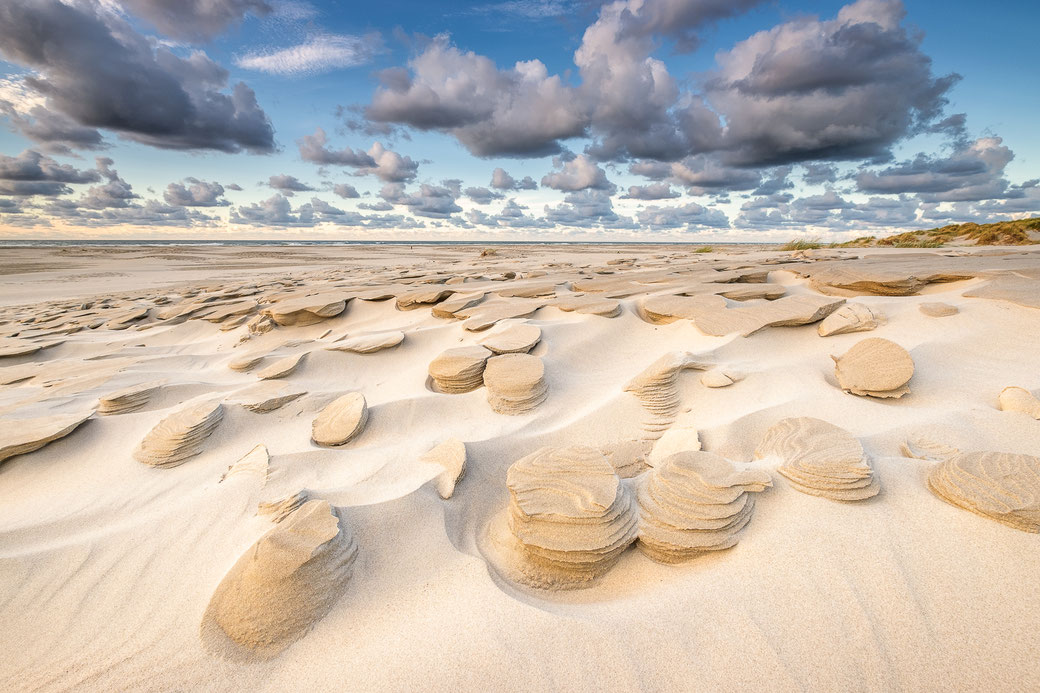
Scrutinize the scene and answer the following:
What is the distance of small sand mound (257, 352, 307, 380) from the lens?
2.61m

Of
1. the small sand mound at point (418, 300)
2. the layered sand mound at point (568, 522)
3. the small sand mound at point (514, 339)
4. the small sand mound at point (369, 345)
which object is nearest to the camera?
the layered sand mound at point (568, 522)

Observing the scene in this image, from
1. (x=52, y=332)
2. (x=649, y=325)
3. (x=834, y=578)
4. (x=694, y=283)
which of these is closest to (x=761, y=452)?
(x=834, y=578)

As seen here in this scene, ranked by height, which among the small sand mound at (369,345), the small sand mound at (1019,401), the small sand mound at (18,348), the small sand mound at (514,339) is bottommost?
the small sand mound at (18,348)

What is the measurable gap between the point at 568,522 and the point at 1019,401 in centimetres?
175

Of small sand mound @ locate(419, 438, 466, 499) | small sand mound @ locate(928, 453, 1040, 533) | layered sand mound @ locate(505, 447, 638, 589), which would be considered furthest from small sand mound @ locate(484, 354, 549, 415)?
small sand mound @ locate(928, 453, 1040, 533)

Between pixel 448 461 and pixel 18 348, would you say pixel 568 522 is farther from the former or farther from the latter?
pixel 18 348

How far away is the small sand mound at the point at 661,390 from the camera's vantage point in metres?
1.92

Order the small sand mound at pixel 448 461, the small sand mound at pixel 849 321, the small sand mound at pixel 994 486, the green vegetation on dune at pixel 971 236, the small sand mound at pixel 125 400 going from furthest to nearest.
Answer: the green vegetation on dune at pixel 971 236 → the small sand mound at pixel 849 321 → the small sand mound at pixel 125 400 → the small sand mound at pixel 448 461 → the small sand mound at pixel 994 486

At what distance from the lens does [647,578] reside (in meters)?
1.11

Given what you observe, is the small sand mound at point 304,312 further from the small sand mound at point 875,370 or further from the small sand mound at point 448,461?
the small sand mound at point 875,370

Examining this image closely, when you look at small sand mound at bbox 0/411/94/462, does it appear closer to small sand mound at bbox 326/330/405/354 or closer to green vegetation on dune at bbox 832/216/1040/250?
small sand mound at bbox 326/330/405/354

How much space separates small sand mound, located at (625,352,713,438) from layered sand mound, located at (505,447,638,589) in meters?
0.69

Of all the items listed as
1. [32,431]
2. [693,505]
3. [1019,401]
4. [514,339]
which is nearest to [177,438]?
[32,431]

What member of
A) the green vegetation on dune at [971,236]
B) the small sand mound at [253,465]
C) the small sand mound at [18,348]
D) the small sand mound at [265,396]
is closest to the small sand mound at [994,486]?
the small sand mound at [253,465]
